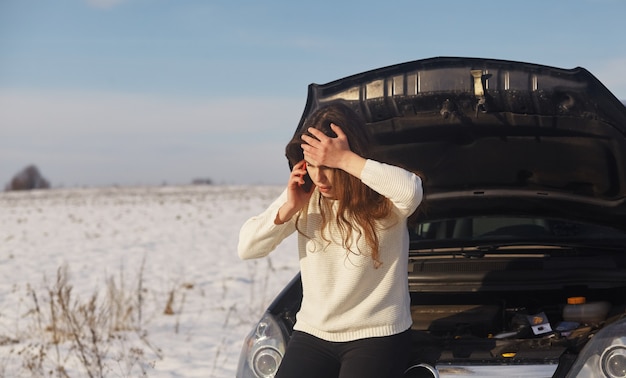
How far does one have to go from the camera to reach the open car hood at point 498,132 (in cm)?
330

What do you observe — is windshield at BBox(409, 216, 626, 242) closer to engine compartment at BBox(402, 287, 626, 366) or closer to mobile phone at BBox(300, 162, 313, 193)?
engine compartment at BBox(402, 287, 626, 366)

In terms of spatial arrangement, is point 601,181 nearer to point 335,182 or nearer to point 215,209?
point 335,182

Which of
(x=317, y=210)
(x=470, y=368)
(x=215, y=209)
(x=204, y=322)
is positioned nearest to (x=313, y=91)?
(x=317, y=210)

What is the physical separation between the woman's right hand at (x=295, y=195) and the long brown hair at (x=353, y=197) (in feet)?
0.31

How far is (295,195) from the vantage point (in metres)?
2.92

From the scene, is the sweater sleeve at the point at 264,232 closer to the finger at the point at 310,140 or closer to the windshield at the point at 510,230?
the finger at the point at 310,140

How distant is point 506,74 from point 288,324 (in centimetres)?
138

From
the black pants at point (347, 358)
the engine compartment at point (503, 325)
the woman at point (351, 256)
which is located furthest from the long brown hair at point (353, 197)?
the engine compartment at point (503, 325)

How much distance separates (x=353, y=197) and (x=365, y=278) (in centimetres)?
29

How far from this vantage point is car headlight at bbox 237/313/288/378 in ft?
10.8

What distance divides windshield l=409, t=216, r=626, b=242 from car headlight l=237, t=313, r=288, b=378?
3.78 ft

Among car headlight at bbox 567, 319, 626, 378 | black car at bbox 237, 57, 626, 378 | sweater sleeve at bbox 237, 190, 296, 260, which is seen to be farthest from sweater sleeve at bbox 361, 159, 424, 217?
car headlight at bbox 567, 319, 626, 378

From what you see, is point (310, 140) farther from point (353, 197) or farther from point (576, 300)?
point (576, 300)

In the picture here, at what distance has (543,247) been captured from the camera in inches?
171
